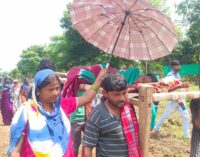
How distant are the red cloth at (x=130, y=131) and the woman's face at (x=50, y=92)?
50 centimetres

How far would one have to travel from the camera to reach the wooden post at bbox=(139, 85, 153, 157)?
238 centimetres

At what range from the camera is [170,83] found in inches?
108

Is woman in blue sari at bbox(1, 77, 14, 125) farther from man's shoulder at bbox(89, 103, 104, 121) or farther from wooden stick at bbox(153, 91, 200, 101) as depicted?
wooden stick at bbox(153, 91, 200, 101)

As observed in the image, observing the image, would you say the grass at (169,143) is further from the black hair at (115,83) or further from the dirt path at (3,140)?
the black hair at (115,83)

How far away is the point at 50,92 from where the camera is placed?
2488mm

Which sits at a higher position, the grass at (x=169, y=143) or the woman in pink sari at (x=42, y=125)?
the woman in pink sari at (x=42, y=125)

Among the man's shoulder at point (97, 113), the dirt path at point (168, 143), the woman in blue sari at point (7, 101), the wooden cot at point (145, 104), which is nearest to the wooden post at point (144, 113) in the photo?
the wooden cot at point (145, 104)

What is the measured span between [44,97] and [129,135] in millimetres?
662

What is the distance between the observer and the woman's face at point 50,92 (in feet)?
8.12

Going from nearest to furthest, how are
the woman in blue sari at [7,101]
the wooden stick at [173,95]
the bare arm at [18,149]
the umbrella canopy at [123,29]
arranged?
1. the bare arm at [18,149]
2. the wooden stick at [173,95]
3. the umbrella canopy at [123,29]
4. the woman in blue sari at [7,101]

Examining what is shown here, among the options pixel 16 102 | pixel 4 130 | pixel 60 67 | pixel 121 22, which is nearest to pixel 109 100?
pixel 121 22

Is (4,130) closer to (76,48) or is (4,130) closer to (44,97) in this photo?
(44,97)

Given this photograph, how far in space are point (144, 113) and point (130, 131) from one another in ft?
0.57

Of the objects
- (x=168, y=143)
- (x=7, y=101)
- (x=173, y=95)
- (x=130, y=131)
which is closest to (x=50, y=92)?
(x=130, y=131)
